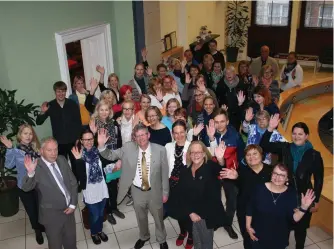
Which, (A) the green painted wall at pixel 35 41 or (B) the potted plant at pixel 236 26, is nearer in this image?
(A) the green painted wall at pixel 35 41

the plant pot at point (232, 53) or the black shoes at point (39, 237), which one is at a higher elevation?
the plant pot at point (232, 53)

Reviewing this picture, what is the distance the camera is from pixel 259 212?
3.32 m

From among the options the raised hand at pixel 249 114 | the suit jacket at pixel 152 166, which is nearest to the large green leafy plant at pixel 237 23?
the raised hand at pixel 249 114

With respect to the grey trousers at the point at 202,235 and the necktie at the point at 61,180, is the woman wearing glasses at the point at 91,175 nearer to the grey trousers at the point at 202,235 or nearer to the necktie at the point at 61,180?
→ the necktie at the point at 61,180

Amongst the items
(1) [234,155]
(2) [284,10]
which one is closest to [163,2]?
(2) [284,10]

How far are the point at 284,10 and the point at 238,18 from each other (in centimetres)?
164

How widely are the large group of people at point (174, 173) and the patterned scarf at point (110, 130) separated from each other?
12mm

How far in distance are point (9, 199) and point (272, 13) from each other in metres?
11.4

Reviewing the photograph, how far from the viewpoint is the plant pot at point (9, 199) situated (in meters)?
4.95

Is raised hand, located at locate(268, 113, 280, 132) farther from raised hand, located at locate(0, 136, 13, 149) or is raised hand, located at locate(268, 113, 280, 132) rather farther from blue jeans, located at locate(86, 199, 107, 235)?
raised hand, located at locate(0, 136, 13, 149)

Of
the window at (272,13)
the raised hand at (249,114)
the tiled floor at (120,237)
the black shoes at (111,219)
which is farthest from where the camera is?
the window at (272,13)

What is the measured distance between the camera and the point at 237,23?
523 inches

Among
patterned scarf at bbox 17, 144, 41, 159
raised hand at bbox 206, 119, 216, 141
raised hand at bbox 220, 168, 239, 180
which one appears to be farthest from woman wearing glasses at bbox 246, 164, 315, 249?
patterned scarf at bbox 17, 144, 41, 159

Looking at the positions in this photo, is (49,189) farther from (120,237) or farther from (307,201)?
(307,201)
